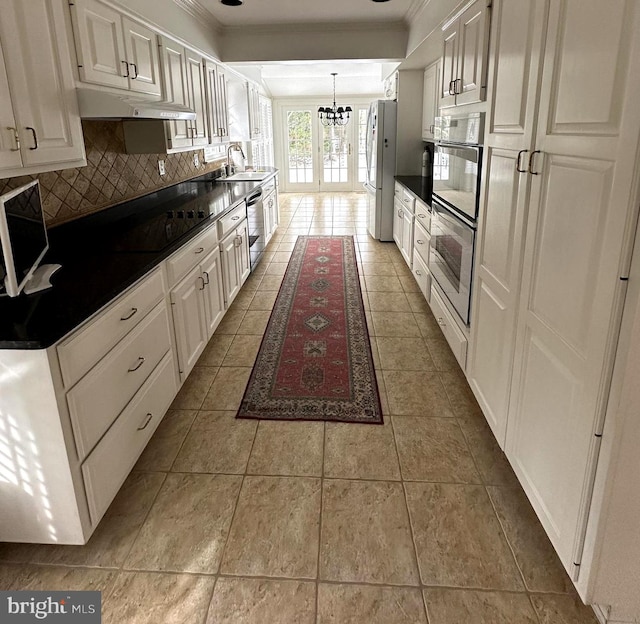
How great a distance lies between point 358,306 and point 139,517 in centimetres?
258

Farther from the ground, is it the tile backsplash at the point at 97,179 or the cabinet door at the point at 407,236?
the tile backsplash at the point at 97,179

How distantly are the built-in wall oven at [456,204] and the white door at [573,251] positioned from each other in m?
0.82

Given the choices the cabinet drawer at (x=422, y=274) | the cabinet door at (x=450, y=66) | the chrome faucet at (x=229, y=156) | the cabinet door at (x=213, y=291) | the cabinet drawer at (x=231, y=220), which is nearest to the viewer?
the cabinet door at (x=450, y=66)

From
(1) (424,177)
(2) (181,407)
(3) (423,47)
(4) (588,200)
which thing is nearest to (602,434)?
(4) (588,200)

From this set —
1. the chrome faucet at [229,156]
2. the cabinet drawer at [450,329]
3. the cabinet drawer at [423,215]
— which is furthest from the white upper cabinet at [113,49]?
the chrome faucet at [229,156]

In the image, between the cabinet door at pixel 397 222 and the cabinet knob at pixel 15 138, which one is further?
the cabinet door at pixel 397 222

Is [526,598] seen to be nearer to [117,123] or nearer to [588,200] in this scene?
[588,200]

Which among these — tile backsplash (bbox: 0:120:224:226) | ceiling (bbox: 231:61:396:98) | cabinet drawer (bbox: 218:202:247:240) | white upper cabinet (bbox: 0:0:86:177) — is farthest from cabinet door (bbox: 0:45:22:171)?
ceiling (bbox: 231:61:396:98)

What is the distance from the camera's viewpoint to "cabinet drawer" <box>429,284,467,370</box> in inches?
107

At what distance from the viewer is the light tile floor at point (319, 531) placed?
1562 mm

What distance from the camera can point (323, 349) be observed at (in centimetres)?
336

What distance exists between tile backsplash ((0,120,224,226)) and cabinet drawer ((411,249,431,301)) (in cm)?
223

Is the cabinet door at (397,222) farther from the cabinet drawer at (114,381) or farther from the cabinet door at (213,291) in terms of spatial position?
the cabinet drawer at (114,381)

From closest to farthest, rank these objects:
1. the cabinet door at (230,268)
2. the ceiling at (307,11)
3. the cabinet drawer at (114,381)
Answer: the cabinet drawer at (114,381)
the cabinet door at (230,268)
the ceiling at (307,11)
